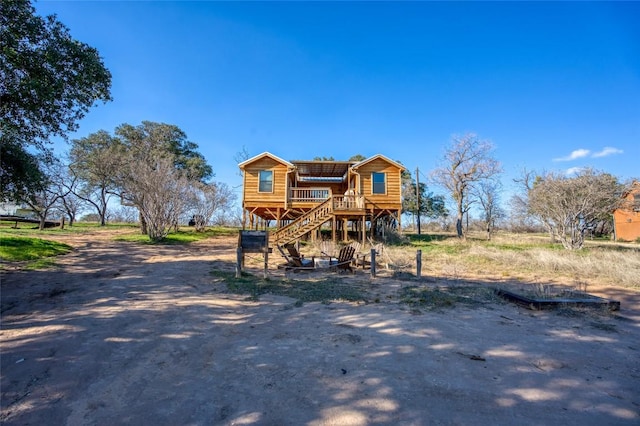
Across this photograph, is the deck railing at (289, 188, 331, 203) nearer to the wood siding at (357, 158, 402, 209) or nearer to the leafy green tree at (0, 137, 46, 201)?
the wood siding at (357, 158, 402, 209)

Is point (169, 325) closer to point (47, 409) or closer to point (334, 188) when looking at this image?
point (47, 409)

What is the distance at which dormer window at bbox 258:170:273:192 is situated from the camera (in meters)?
21.5

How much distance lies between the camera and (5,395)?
3045 mm

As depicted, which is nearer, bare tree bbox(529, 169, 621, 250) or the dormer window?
bare tree bbox(529, 169, 621, 250)

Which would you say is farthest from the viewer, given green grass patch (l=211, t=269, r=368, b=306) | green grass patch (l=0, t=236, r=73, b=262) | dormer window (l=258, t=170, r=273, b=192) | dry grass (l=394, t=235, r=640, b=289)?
dormer window (l=258, t=170, r=273, b=192)

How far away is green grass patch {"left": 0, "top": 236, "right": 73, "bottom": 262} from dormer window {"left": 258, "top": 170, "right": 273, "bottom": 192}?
11.2 meters

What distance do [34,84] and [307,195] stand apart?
54.9 feet

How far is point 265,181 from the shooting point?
21.5 m

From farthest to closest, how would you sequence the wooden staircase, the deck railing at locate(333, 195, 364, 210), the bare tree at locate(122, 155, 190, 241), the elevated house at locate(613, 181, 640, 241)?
the elevated house at locate(613, 181, 640, 241) → the bare tree at locate(122, 155, 190, 241) → the deck railing at locate(333, 195, 364, 210) → the wooden staircase

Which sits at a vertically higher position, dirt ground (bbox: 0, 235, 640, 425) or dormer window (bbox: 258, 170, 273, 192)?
dormer window (bbox: 258, 170, 273, 192)

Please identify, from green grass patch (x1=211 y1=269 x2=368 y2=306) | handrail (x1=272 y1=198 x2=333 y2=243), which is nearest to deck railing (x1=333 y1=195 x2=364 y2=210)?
handrail (x1=272 y1=198 x2=333 y2=243)

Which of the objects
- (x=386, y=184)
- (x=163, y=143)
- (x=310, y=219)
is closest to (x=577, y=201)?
(x=386, y=184)

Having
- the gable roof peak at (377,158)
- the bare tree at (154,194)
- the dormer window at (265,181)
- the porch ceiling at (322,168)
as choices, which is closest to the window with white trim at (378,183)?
the gable roof peak at (377,158)

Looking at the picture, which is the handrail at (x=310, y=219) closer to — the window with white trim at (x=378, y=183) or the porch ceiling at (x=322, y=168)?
the porch ceiling at (x=322, y=168)
